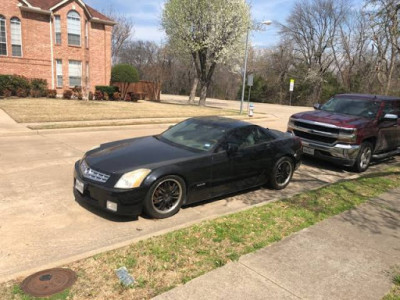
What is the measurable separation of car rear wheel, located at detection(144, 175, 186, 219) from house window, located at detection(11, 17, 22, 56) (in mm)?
25820

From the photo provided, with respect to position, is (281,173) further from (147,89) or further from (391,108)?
(147,89)

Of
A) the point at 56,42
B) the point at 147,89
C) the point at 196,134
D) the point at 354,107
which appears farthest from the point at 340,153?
the point at 147,89

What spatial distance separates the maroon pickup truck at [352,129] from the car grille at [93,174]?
223 inches

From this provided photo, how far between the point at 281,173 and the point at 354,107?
398 centimetres

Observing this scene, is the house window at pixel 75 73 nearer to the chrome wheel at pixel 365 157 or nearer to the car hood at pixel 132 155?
the car hood at pixel 132 155

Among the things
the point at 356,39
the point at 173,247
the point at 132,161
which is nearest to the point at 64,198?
the point at 132,161

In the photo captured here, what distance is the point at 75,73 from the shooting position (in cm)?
2798

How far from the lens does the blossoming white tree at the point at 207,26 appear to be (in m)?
25.2

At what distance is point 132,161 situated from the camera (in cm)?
470

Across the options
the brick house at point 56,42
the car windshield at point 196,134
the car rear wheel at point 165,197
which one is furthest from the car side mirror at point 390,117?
the brick house at point 56,42

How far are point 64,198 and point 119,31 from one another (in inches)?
2242

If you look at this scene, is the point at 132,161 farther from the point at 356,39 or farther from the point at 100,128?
the point at 356,39

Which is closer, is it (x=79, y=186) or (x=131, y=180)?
(x=131, y=180)

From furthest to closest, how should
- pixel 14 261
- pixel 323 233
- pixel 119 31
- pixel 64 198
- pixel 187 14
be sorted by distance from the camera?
1. pixel 119 31
2. pixel 187 14
3. pixel 64 198
4. pixel 323 233
5. pixel 14 261
